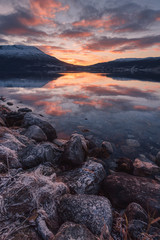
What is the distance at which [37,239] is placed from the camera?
73.5 inches

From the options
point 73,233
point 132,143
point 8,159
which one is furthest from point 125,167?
point 8,159

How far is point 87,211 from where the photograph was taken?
235 cm

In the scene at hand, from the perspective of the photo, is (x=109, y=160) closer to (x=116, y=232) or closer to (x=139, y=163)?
(x=139, y=163)

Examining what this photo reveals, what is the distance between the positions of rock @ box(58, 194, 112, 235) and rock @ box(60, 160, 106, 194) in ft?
2.25

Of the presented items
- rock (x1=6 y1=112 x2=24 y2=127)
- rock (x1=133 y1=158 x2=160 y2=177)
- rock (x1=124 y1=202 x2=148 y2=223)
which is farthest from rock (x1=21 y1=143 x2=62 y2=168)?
rock (x1=6 y1=112 x2=24 y2=127)

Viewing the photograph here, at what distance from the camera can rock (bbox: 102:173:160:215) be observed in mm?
3141

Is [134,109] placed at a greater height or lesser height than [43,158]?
lesser

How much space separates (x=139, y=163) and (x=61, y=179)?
3658mm

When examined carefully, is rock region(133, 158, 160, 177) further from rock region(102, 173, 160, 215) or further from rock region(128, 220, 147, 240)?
rock region(128, 220, 147, 240)

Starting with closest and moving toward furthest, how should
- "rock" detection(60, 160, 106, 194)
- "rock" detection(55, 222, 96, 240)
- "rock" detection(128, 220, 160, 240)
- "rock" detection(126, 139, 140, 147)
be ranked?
1. "rock" detection(55, 222, 96, 240)
2. "rock" detection(128, 220, 160, 240)
3. "rock" detection(60, 160, 106, 194)
4. "rock" detection(126, 139, 140, 147)

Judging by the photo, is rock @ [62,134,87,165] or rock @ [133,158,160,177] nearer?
rock @ [62,134,87,165]

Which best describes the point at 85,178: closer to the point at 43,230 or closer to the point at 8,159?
the point at 43,230

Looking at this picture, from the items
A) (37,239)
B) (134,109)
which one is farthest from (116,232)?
(134,109)

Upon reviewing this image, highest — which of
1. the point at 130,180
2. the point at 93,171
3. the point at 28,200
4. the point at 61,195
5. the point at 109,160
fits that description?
the point at 28,200
